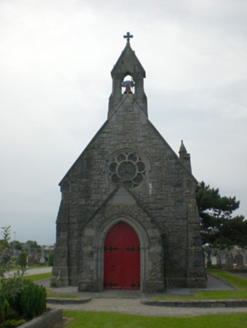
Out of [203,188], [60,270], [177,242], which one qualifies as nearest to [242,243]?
[203,188]

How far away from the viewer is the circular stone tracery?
1675 cm

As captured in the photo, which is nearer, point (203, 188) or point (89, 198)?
point (89, 198)

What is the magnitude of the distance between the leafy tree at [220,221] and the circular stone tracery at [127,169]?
13734mm

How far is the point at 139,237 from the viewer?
561 inches

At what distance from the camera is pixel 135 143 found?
56.3ft

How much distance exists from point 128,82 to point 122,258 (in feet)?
34.7

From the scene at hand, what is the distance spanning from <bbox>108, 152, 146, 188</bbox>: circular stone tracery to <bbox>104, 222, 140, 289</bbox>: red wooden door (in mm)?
2626

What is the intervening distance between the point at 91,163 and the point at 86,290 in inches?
251

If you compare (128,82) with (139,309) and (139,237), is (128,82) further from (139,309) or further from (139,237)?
(139,309)

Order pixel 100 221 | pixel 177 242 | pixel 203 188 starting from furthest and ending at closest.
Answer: pixel 203 188
pixel 177 242
pixel 100 221

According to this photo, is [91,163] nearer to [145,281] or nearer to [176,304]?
[145,281]

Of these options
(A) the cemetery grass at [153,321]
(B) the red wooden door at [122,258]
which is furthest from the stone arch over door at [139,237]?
(A) the cemetery grass at [153,321]

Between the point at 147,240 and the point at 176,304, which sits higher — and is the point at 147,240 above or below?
above

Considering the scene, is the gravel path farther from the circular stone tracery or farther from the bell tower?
the bell tower
